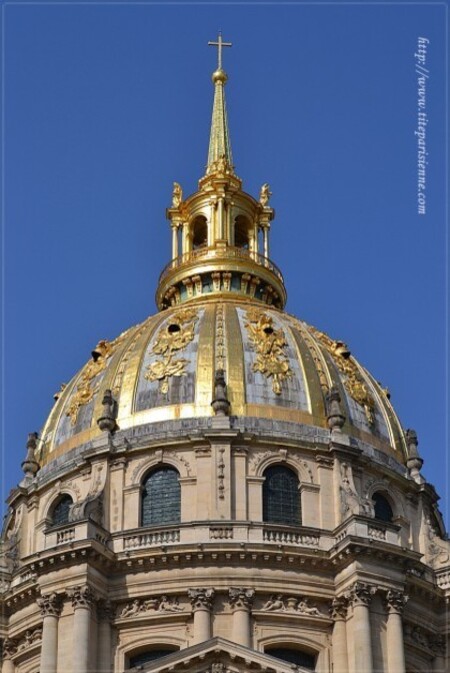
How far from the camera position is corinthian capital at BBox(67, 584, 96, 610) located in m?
60.5

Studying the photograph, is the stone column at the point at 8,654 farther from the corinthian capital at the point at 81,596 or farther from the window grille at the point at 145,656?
the window grille at the point at 145,656

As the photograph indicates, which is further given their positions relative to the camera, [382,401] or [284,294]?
[284,294]

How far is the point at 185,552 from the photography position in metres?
61.3

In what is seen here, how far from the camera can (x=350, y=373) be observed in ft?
231

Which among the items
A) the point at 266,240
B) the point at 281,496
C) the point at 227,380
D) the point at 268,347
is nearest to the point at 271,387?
the point at 227,380

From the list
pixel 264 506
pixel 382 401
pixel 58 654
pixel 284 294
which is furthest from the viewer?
pixel 284 294

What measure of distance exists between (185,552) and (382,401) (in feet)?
44.2

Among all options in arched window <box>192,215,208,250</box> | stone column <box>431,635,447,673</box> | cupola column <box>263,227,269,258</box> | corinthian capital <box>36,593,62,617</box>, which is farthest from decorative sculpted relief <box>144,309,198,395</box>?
stone column <box>431,635,447,673</box>

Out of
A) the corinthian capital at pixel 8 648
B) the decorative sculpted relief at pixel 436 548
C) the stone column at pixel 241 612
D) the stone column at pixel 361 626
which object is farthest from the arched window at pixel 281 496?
the corinthian capital at pixel 8 648

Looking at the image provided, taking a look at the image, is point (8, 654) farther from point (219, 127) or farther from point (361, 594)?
point (219, 127)

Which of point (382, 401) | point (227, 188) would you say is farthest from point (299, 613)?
point (227, 188)

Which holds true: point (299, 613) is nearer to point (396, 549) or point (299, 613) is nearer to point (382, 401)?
point (396, 549)

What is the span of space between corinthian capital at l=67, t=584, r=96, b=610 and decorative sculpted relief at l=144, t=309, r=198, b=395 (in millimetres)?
9494

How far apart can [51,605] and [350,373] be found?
16259 mm
